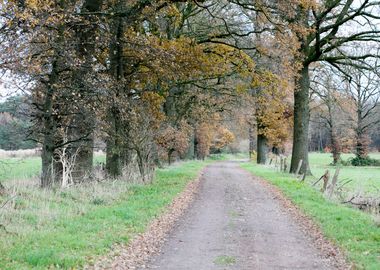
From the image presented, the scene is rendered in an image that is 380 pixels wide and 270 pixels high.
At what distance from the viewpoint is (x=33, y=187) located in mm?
15602

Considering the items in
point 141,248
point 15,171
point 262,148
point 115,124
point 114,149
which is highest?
point 115,124

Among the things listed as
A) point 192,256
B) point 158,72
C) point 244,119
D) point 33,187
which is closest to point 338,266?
point 192,256

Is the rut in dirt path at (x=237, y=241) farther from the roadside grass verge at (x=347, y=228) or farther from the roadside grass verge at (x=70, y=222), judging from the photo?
the roadside grass verge at (x=70, y=222)

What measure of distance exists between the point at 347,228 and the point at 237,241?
9.47ft

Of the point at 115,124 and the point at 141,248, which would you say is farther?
the point at 115,124

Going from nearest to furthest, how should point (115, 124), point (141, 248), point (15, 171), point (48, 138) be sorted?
point (141, 248)
point (48, 138)
point (115, 124)
point (15, 171)

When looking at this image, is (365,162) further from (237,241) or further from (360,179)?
(237,241)

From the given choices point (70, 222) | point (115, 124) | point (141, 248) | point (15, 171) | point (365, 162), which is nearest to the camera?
point (141, 248)

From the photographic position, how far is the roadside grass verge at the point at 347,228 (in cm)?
891

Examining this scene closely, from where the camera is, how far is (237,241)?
1050 centimetres

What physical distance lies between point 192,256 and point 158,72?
43.3ft

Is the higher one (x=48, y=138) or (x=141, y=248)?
(x=48, y=138)

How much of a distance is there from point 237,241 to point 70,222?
375 cm

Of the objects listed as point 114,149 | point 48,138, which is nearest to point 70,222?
point 48,138
